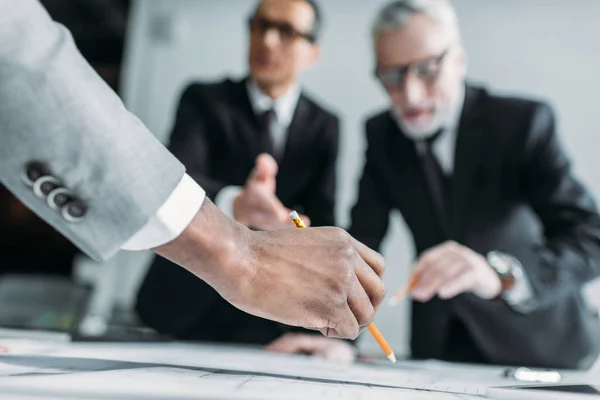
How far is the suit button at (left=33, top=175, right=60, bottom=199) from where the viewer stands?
1.52ft

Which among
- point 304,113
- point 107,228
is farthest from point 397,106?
point 107,228

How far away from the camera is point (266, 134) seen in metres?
1.55

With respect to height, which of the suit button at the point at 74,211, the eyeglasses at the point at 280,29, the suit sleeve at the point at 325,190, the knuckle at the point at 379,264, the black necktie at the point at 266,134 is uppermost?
the eyeglasses at the point at 280,29

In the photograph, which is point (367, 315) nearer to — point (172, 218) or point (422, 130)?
point (172, 218)

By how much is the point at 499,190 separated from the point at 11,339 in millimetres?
1182

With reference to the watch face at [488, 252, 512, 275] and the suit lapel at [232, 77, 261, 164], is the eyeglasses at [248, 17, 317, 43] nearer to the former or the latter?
the suit lapel at [232, 77, 261, 164]

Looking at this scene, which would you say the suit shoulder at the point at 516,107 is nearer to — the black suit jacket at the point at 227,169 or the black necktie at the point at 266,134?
the black suit jacket at the point at 227,169

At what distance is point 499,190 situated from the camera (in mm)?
1500

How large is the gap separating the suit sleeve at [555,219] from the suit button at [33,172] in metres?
1.09

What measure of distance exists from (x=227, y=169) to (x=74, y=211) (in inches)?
42.5

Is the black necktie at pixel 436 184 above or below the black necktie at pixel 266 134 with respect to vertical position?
below

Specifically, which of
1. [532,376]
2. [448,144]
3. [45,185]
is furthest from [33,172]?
[448,144]

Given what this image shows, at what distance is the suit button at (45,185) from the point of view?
464 millimetres

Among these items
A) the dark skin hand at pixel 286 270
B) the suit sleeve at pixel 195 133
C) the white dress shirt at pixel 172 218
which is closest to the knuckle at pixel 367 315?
the dark skin hand at pixel 286 270
